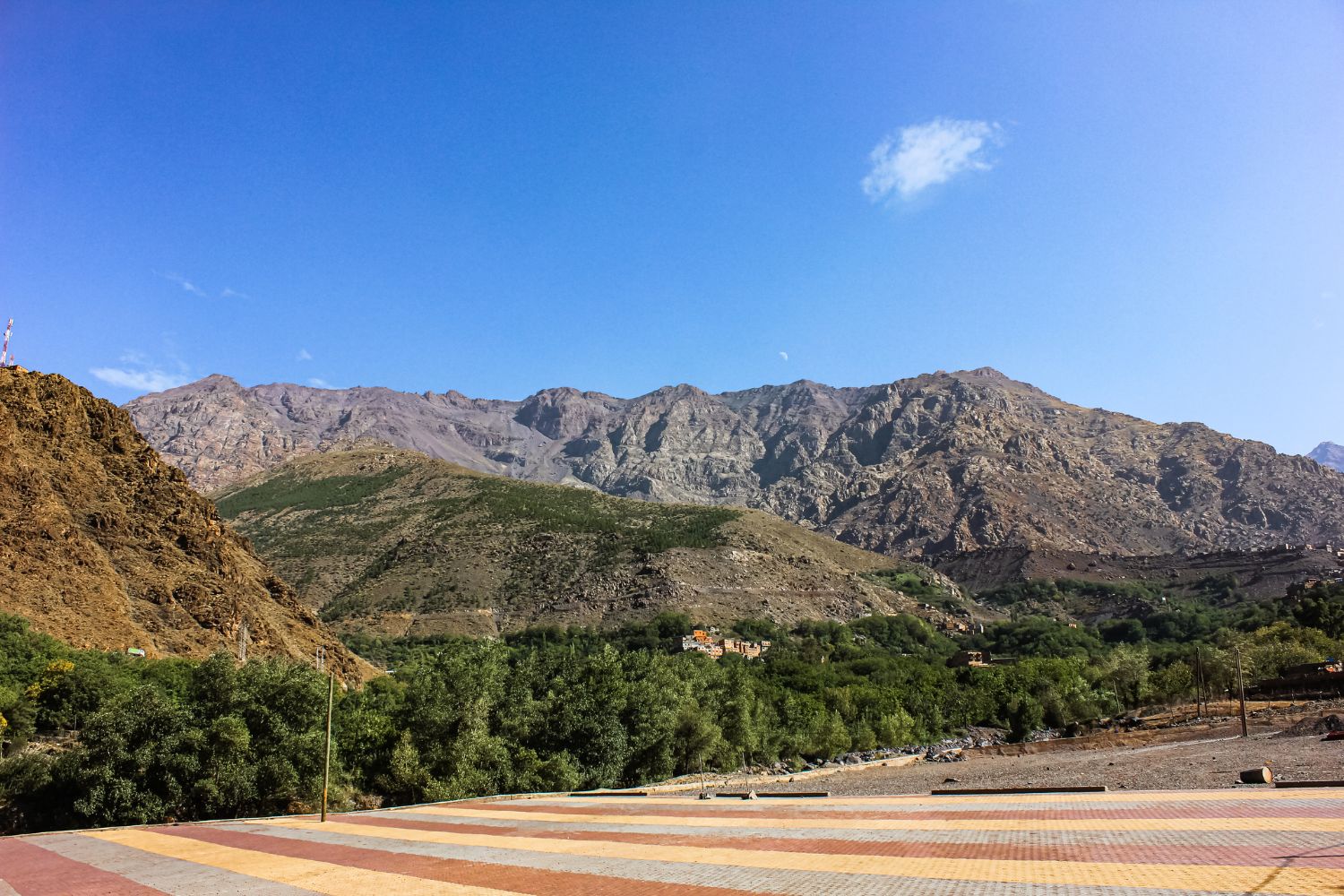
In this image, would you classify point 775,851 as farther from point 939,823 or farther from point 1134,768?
point 1134,768

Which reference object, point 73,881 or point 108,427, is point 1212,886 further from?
point 108,427

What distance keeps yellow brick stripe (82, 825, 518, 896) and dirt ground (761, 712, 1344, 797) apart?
68.6ft

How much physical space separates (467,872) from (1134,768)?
3172 cm

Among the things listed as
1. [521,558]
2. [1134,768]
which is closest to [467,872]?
[1134,768]

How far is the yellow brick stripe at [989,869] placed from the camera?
37.1ft

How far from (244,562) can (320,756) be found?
52.4 metres

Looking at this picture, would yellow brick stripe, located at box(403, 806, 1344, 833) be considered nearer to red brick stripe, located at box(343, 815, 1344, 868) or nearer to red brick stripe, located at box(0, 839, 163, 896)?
red brick stripe, located at box(343, 815, 1344, 868)

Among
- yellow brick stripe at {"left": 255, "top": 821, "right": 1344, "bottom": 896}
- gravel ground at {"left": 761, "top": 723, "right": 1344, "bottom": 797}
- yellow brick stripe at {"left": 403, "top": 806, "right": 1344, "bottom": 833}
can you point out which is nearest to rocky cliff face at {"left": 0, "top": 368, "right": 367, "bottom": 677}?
yellow brick stripe at {"left": 403, "top": 806, "right": 1344, "bottom": 833}

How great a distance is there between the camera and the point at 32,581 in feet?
182

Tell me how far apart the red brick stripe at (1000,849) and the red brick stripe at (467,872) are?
381cm

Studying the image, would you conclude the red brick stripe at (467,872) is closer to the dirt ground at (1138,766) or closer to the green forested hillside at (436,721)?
the green forested hillside at (436,721)

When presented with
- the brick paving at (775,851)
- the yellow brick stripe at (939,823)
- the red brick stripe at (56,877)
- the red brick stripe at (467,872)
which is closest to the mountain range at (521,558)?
the red brick stripe at (56,877)

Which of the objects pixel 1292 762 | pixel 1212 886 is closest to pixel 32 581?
pixel 1212 886

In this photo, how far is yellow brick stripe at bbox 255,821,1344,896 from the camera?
37.1 ft
